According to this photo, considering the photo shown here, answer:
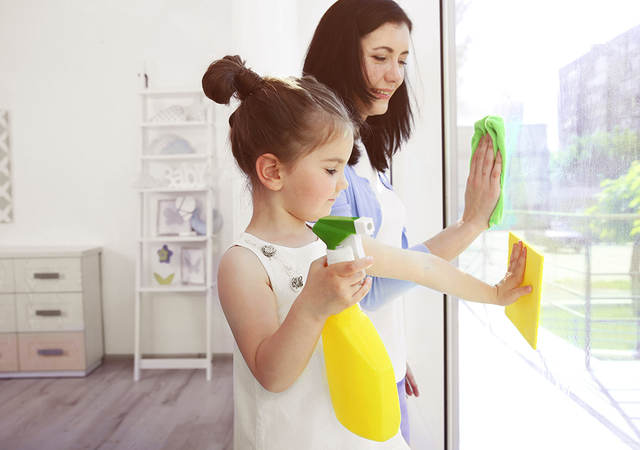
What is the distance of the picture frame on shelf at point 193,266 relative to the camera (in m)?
3.26

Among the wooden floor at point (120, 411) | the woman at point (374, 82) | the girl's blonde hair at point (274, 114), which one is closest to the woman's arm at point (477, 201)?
the woman at point (374, 82)

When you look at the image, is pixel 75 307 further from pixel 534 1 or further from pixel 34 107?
pixel 534 1

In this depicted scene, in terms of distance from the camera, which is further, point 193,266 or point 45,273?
point 193,266

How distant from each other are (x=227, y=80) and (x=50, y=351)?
3212 mm

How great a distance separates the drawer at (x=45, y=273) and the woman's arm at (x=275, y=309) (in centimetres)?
300

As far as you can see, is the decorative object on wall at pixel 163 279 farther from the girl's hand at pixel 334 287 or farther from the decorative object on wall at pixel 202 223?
the girl's hand at pixel 334 287

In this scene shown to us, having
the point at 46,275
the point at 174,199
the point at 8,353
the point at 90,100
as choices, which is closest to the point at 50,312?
the point at 46,275

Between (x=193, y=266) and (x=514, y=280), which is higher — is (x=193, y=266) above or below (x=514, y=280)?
below

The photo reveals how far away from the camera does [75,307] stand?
3186 mm

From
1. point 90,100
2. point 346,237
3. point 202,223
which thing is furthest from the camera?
point 90,100

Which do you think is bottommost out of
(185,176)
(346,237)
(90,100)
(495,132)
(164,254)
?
(164,254)

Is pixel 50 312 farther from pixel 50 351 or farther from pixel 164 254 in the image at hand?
pixel 164 254

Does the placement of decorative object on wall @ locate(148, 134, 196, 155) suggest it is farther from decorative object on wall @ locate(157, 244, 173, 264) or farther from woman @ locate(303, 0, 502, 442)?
woman @ locate(303, 0, 502, 442)

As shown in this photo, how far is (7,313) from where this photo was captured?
10.3 ft
